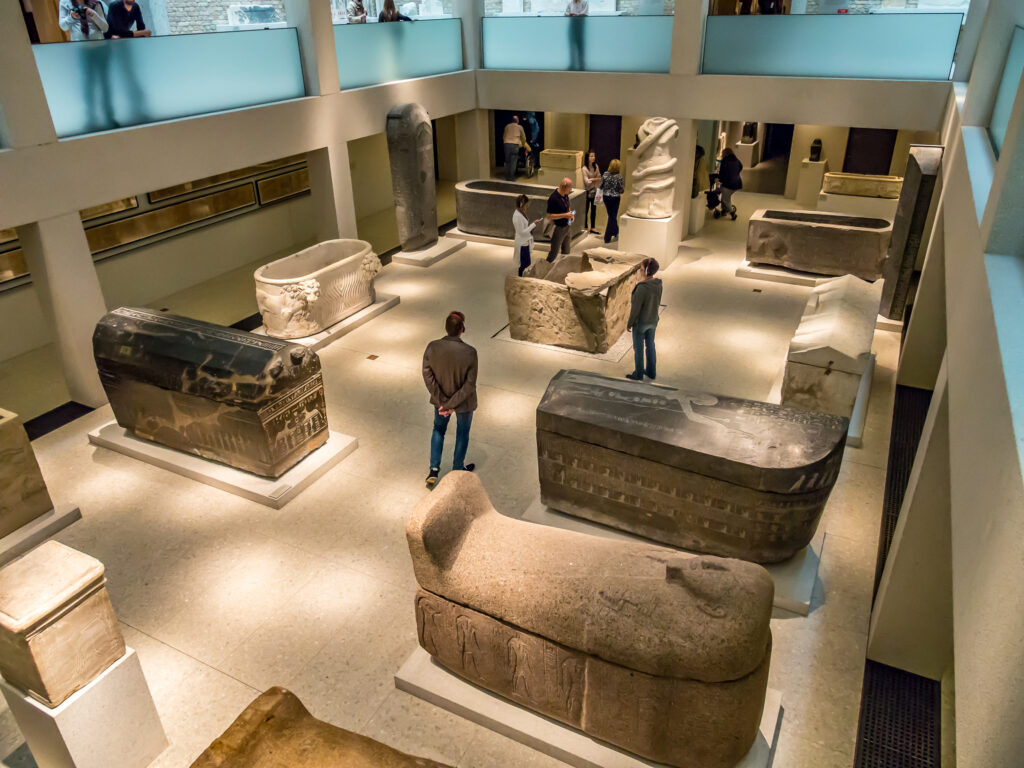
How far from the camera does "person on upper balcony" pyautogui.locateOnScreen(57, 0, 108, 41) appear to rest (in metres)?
6.99

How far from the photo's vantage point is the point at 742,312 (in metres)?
8.86

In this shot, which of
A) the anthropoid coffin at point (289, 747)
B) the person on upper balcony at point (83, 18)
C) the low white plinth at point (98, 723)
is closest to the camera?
the anthropoid coffin at point (289, 747)

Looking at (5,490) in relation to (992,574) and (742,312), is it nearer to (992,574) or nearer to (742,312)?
(992,574)

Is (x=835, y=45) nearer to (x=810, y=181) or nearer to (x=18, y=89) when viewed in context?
(x=810, y=181)

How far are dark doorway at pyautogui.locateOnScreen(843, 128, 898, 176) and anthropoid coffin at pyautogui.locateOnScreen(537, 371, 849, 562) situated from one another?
423 inches

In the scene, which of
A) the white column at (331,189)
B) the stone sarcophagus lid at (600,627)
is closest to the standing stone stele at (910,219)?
the stone sarcophagus lid at (600,627)

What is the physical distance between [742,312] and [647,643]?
256 inches

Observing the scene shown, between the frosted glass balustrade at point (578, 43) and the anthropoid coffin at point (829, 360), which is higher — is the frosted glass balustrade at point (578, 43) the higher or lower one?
the higher one

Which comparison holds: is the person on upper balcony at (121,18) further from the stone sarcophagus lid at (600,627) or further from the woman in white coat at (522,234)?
the stone sarcophagus lid at (600,627)

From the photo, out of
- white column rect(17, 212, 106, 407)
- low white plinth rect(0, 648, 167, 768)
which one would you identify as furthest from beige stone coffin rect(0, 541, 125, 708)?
white column rect(17, 212, 106, 407)

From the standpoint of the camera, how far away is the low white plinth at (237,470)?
18.3 ft

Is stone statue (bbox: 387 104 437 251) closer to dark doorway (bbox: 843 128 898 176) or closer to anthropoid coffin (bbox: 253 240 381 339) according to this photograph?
anthropoid coffin (bbox: 253 240 381 339)

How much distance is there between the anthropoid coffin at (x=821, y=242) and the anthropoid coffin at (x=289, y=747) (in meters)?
8.57

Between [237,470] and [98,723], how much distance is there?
2.59 m
